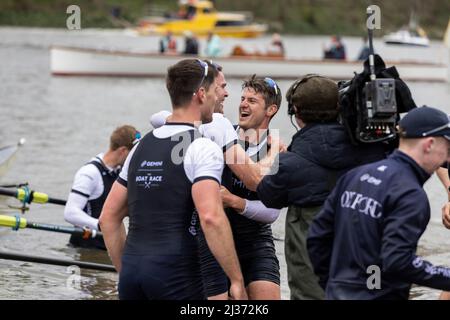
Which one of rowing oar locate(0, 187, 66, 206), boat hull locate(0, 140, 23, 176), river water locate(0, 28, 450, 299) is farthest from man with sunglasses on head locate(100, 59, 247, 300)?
boat hull locate(0, 140, 23, 176)

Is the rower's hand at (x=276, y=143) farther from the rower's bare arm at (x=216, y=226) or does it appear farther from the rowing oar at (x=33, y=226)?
the rowing oar at (x=33, y=226)

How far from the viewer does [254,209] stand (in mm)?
5934

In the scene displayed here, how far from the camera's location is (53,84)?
1446 inches

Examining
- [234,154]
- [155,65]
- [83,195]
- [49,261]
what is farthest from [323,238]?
[155,65]

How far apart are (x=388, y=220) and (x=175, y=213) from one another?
110cm

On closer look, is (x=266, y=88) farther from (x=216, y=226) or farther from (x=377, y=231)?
(x=377, y=231)

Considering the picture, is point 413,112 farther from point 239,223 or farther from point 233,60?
point 233,60

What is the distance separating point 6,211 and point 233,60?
24850mm

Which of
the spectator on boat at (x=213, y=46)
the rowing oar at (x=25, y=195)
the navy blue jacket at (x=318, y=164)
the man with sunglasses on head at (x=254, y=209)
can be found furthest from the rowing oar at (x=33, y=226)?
the spectator on boat at (x=213, y=46)

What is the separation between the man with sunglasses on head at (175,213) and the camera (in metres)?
4.88

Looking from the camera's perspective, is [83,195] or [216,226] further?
[83,195]

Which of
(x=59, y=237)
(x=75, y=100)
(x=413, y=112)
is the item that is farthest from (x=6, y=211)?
(x=75, y=100)

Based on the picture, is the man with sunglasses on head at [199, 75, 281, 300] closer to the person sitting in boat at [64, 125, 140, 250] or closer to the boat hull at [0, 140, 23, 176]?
the person sitting in boat at [64, 125, 140, 250]

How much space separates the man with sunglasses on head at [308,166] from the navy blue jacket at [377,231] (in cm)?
40
